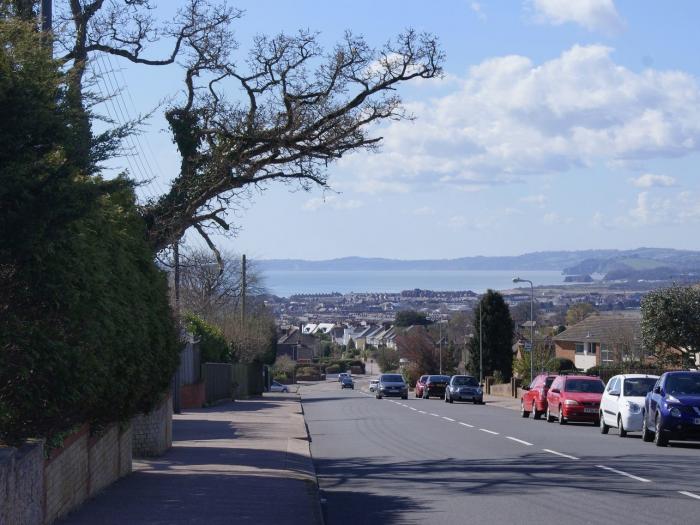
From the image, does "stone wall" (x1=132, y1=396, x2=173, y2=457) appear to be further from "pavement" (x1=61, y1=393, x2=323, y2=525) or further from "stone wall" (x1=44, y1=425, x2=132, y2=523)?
"stone wall" (x1=44, y1=425, x2=132, y2=523)

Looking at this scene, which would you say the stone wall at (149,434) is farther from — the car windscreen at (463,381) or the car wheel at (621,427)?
the car windscreen at (463,381)

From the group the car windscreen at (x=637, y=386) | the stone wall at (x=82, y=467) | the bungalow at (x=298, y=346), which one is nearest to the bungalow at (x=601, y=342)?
the car windscreen at (x=637, y=386)

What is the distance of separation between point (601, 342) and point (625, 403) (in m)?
49.2

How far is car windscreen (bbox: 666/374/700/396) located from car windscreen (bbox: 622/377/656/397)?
3036 millimetres

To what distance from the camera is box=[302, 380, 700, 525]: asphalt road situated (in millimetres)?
12062

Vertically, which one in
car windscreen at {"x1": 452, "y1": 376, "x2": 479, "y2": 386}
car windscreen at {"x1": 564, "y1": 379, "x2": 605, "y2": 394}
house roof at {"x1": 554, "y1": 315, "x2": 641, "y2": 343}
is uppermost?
house roof at {"x1": 554, "y1": 315, "x2": 641, "y2": 343}

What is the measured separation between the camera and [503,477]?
51.6 ft

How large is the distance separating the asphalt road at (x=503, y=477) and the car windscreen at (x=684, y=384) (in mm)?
1161

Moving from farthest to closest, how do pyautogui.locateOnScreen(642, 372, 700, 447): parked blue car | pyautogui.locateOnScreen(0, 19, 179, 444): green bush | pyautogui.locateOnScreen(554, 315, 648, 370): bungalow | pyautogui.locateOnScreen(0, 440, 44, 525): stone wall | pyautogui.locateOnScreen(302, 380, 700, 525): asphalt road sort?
pyautogui.locateOnScreen(554, 315, 648, 370): bungalow
pyautogui.locateOnScreen(642, 372, 700, 447): parked blue car
pyautogui.locateOnScreen(302, 380, 700, 525): asphalt road
pyautogui.locateOnScreen(0, 19, 179, 444): green bush
pyautogui.locateOnScreen(0, 440, 44, 525): stone wall

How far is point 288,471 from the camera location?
52.0 ft

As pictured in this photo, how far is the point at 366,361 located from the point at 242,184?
480 ft

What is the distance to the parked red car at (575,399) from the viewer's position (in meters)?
30.5

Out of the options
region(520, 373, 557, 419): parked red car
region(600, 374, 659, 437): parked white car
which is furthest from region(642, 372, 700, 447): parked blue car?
region(520, 373, 557, 419): parked red car

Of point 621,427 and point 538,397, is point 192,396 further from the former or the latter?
point 621,427
